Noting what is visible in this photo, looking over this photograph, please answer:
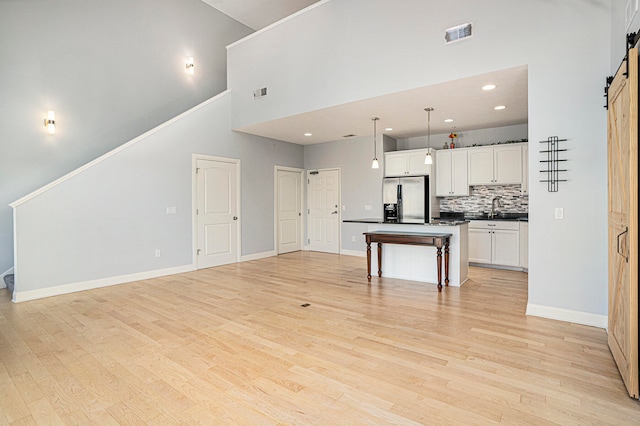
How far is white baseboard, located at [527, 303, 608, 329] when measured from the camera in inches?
123

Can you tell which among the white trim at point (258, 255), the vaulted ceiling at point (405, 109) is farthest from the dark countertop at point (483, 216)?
the white trim at point (258, 255)

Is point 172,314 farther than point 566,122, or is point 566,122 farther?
point 172,314

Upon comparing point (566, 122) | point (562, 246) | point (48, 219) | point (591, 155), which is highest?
point (566, 122)

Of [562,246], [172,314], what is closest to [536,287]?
[562,246]

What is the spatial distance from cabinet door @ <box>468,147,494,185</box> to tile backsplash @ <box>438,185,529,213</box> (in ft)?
1.28

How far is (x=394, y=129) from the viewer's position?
6559 mm

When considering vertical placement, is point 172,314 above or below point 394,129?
below

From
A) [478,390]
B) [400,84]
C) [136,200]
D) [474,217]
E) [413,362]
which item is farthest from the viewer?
[474,217]

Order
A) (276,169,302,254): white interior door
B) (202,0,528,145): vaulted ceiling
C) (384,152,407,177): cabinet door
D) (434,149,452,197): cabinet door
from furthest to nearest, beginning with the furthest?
(276,169,302,254): white interior door
(384,152,407,177): cabinet door
(434,149,452,197): cabinet door
(202,0,528,145): vaulted ceiling

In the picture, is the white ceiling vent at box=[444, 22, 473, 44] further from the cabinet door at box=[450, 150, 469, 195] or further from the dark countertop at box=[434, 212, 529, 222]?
the dark countertop at box=[434, 212, 529, 222]

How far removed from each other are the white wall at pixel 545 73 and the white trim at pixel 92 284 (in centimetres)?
433

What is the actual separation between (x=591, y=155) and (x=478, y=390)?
2551mm

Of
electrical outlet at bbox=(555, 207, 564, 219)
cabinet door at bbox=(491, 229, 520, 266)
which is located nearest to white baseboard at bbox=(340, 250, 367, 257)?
cabinet door at bbox=(491, 229, 520, 266)

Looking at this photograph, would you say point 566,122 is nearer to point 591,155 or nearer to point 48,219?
point 591,155
